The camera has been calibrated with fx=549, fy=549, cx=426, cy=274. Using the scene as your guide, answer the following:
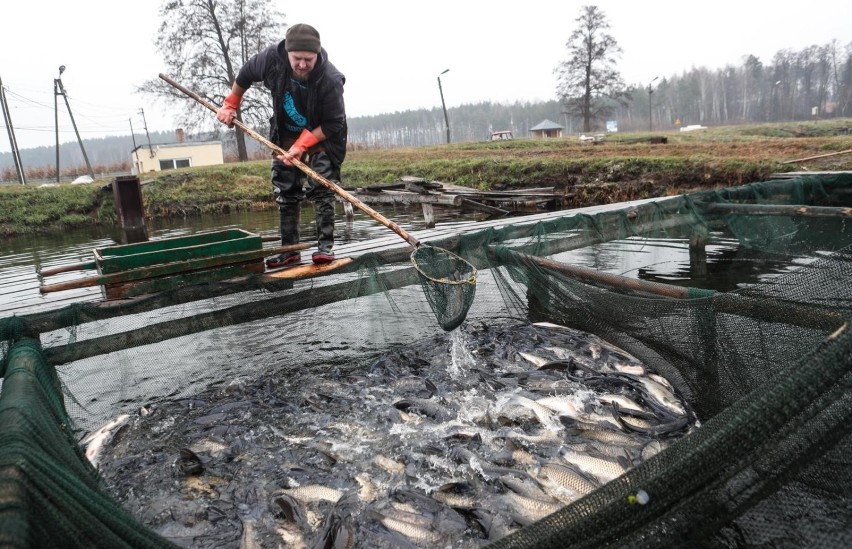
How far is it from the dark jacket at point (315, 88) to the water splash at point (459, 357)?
2.55 metres

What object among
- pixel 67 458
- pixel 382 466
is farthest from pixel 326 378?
pixel 67 458

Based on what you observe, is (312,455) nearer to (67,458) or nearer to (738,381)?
(67,458)

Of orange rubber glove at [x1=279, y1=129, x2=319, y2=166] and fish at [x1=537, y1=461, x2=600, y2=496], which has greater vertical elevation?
orange rubber glove at [x1=279, y1=129, x2=319, y2=166]

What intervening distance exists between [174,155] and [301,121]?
172 feet

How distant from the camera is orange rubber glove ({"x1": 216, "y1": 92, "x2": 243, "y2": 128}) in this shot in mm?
5930

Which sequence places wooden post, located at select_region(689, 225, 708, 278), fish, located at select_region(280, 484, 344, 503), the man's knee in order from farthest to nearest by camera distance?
wooden post, located at select_region(689, 225, 708, 278), the man's knee, fish, located at select_region(280, 484, 344, 503)

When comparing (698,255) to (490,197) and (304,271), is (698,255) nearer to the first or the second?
(304,271)

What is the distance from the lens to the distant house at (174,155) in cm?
5178

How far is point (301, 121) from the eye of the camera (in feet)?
20.6

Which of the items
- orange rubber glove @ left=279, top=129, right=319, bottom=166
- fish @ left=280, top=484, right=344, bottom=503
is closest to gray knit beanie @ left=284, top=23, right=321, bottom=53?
orange rubber glove @ left=279, top=129, right=319, bottom=166

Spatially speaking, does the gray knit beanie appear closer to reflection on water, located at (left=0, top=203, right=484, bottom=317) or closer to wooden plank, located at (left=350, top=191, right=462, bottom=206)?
reflection on water, located at (left=0, top=203, right=484, bottom=317)

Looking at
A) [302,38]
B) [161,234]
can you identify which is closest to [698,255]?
[302,38]

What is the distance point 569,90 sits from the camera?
200 feet

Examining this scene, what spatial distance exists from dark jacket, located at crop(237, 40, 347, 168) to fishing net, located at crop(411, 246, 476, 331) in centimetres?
171
